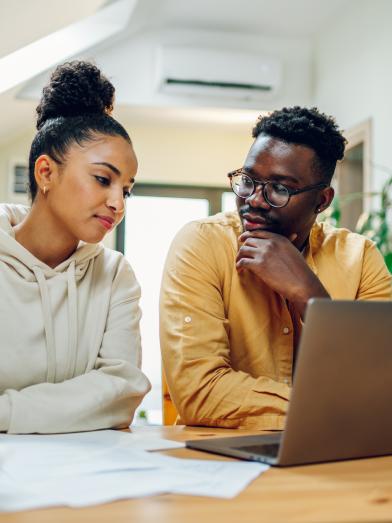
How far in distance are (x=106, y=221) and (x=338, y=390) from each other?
794 millimetres

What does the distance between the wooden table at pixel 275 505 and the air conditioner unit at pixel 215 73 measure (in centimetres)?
491

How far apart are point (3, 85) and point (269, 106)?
7.04 ft

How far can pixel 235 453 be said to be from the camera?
1.01 m

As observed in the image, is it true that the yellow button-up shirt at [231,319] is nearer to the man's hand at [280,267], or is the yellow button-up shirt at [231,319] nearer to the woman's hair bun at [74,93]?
the man's hand at [280,267]

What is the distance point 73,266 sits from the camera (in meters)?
1.61

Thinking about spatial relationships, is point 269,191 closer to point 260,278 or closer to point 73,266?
point 260,278

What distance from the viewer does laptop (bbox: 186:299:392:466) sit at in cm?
89

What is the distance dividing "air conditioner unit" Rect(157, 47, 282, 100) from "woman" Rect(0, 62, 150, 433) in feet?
12.8

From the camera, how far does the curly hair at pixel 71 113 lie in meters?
1.62

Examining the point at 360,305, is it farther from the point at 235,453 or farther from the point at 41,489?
the point at 41,489

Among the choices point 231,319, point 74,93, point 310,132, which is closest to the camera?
point 74,93

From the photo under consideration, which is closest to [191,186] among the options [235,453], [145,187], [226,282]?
[145,187]

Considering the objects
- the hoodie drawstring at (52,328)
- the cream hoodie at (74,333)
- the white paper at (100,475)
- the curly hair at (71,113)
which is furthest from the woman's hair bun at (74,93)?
the white paper at (100,475)

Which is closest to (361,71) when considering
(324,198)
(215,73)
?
(215,73)
